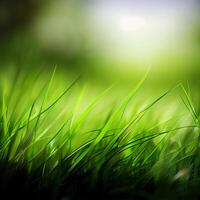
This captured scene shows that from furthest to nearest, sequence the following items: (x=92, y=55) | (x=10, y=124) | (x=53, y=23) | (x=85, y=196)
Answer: (x=53, y=23), (x=92, y=55), (x=10, y=124), (x=85, y=196)

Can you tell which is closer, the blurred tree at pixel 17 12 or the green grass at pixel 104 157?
the green grass at pixel 104 157

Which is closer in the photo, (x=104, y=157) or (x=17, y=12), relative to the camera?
(x=104, y=157)

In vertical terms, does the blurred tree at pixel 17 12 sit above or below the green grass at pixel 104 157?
above

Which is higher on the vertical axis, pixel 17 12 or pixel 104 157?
pixel 17 12

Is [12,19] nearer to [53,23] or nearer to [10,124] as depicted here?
[53,23]

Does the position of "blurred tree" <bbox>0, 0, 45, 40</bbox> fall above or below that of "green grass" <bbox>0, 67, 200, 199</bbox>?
above

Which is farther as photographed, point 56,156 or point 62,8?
point 62,8

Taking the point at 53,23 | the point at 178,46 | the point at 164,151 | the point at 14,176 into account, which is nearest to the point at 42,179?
the point at 14,176

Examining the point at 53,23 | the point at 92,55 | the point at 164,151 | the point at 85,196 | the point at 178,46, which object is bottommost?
the point at 85,196

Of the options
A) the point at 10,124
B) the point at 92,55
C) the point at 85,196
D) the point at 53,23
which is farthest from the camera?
the point at 53,23

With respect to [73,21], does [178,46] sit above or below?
below
